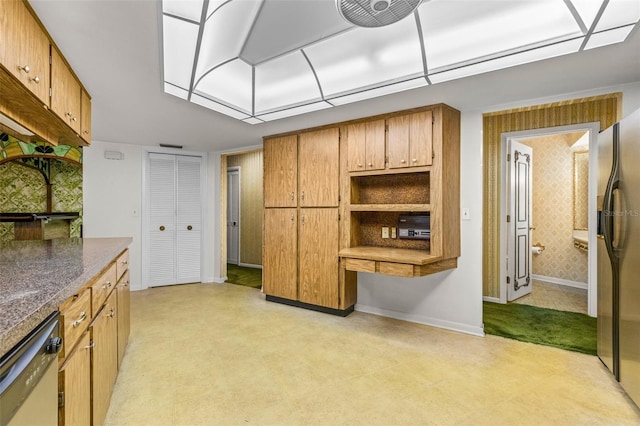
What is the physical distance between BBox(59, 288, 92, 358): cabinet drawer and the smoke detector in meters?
1.84

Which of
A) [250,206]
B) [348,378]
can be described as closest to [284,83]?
[348,378]

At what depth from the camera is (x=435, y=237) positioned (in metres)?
3.07

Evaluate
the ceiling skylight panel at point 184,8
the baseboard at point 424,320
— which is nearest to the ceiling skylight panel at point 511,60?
the ceiling skylight panel at point 184,8

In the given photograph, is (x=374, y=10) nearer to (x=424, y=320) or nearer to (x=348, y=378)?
(x=348, y=378)

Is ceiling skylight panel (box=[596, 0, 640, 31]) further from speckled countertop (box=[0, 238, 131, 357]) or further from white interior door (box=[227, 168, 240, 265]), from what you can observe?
white interior door (box=[227, 168, 240, 265])

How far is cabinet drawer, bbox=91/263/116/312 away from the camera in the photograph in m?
1.61

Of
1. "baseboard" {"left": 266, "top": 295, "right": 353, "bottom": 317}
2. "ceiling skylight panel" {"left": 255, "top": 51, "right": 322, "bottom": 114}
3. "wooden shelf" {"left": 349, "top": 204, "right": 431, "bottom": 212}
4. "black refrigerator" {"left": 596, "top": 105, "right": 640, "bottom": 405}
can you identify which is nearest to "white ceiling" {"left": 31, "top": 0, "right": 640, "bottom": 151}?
"ceiling skylight panel" {"left": 255, "top": 51, "right": 322, "bottom": 114}

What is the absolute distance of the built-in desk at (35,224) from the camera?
15.0ft

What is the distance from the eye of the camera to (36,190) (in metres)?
5.00

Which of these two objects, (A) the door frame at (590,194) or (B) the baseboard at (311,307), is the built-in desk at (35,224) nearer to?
(B) the baseboard at (311,307)

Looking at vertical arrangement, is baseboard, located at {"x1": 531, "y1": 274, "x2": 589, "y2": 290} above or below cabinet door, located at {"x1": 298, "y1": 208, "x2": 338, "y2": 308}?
below

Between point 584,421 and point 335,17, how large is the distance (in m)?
2.87

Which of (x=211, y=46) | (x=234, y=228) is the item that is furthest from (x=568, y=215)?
(x=234, y=228)

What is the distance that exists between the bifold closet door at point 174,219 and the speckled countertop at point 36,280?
2.97m
